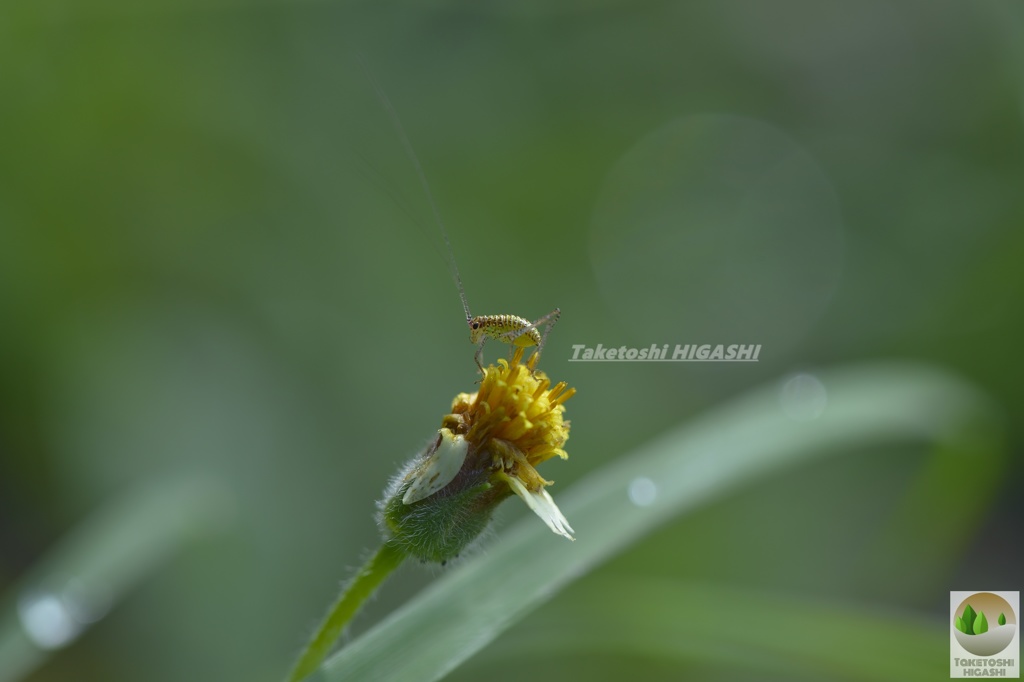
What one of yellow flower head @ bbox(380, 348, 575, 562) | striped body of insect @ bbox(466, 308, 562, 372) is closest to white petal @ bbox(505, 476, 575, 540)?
yellow flower head @ bbox(380, 348, 575, 562)

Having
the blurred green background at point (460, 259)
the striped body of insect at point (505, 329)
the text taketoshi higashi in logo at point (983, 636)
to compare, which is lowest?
the text taketoshi higashi in logo at point (983, 636)

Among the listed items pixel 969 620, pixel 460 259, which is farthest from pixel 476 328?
pixel 460 259

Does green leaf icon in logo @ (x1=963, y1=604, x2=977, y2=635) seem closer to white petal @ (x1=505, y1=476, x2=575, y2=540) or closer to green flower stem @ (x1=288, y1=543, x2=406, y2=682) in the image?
white petal @ (x1=505, y1=476, x2=575, y2=540)

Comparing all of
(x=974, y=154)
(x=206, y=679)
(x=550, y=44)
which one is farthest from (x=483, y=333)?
(x=974, y=154)

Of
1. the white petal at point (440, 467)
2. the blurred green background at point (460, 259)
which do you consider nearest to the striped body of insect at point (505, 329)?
the white petal at point (440, 467)

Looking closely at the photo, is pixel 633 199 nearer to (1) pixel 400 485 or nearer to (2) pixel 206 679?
(2) pixel 206 679

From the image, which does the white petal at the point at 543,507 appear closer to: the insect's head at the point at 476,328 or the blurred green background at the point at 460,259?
the insect's head at the point at 476,328
